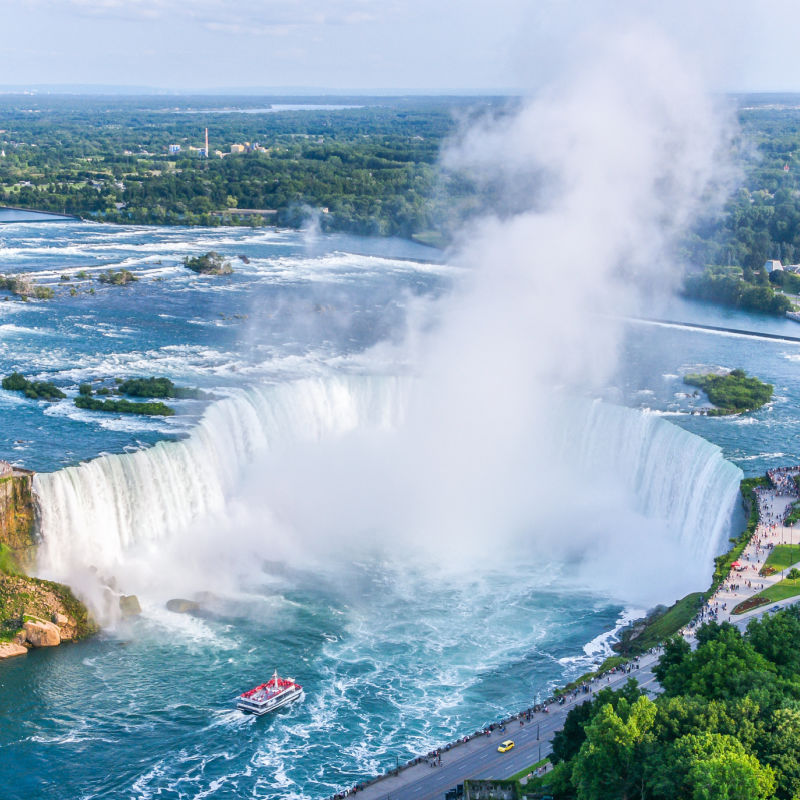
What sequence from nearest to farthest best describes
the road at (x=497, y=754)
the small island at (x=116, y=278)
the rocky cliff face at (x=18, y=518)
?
1. the road at (x=497, y=754)
2. the rocky cliff face at (x=18, y=518)
3. the small island at (x=116, y=278)

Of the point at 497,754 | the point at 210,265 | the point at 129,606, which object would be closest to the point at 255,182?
the point at 210,265

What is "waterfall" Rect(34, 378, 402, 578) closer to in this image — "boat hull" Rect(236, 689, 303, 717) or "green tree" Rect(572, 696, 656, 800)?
"boat hull" Rect(236, 689, 303, 717)

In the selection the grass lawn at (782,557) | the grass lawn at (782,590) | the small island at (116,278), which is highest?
the small island at (116,278)

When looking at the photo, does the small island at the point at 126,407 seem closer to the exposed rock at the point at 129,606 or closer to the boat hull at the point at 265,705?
the exposed rock at the point at 129,606

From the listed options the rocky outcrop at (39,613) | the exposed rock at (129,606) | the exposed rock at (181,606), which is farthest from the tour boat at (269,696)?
the rocky outcrop at (39,613)

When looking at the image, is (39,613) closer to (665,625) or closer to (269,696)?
(269,696)

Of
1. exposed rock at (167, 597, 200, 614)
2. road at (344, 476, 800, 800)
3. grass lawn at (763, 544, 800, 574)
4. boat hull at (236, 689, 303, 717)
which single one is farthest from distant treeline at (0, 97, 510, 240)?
boat hull at (236, 689, 303, 717)
